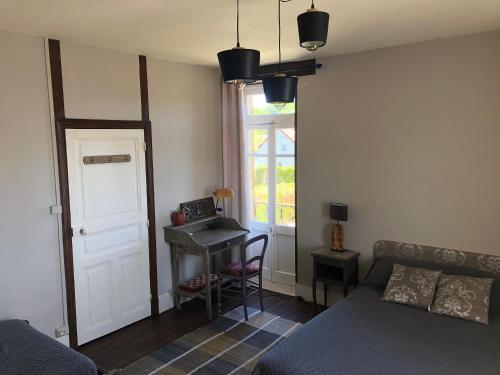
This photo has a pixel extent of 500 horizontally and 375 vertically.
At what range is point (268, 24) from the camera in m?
2.98

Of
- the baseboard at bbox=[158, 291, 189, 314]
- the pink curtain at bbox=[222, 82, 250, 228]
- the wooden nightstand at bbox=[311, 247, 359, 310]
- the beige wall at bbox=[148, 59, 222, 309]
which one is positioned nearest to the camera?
the wooden nightstand at bbox=[311, 247, 359, 310]

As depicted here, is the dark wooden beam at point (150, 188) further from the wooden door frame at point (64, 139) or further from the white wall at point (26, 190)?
the white wall at point (26, 190)

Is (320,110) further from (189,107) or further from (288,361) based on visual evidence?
(288,361)

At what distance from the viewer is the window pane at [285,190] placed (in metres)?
4.73

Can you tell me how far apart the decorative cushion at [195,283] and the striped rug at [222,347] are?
424 millimetres

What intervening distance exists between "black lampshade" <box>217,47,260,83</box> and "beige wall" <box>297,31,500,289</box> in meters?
2.10

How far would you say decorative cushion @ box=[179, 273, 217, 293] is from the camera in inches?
173

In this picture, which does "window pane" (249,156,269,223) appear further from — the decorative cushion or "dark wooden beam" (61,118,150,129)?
"dark wooden beam" (61,118,150,129)

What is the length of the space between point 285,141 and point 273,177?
1.51 ft

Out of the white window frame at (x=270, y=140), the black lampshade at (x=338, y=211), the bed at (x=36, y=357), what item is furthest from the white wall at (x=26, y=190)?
the black lampshade at (x=338, y=211)

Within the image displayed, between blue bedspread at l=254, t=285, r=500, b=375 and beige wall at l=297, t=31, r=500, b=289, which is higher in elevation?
beige wall at l=297, t=31, r=500, b=289

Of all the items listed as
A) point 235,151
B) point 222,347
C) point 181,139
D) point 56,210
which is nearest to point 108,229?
point 56,210

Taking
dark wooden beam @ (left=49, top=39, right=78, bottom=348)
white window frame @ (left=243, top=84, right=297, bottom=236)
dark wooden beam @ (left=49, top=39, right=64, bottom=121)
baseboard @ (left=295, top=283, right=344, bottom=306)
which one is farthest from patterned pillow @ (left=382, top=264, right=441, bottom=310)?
dark wooden beam @ (left=49, top=39, right=64, bottom=121)

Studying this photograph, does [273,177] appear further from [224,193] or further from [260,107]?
[260,107]
